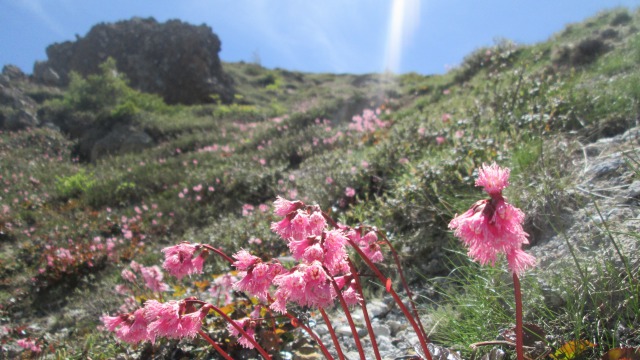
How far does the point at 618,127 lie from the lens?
3.46 metres

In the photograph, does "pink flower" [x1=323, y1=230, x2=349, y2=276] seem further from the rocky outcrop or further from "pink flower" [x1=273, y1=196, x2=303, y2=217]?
the rocky outcrop

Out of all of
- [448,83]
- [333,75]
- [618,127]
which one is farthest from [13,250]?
[333,75]

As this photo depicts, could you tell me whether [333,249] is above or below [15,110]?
below

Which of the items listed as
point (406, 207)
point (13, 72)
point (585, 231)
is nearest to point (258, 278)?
point (585, 231)

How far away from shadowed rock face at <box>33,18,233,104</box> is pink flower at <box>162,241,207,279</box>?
26131 millimetres

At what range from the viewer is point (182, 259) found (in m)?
1.47

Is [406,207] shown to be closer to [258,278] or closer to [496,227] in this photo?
[258,278]

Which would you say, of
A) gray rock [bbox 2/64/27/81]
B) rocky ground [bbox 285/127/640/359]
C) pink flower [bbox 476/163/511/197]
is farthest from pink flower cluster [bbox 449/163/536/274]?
gray rock [bbox 2/64/27/81]

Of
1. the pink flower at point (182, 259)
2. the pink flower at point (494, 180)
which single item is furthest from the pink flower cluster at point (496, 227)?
the pink flower at point (182, 259)

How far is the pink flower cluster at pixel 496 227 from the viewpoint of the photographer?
34.3 inches

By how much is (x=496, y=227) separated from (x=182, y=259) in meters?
1.17

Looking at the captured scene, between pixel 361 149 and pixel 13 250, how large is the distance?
6623 millimetres

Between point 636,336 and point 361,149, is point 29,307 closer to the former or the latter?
point 361,149

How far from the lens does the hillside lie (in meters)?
1.82
